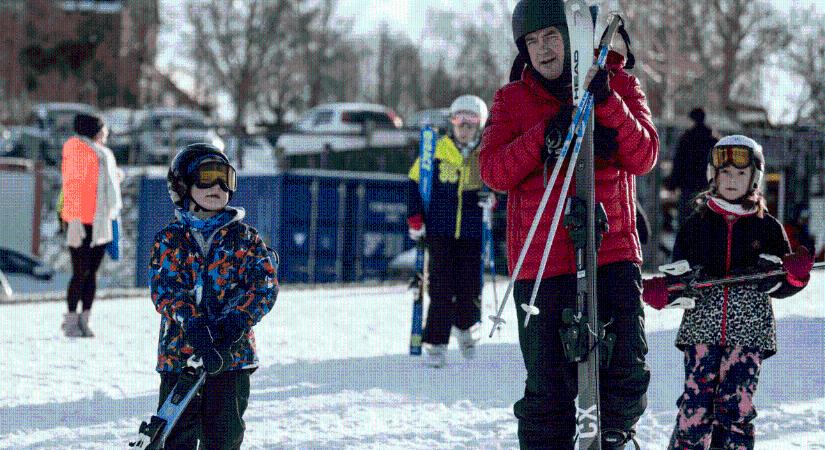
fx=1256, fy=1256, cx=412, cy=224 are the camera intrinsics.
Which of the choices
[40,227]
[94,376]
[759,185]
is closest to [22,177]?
[40,227]

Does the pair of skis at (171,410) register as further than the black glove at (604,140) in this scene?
Yes

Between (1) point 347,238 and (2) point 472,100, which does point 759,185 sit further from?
(1) point 347,238

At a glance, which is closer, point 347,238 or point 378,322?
point 378,322

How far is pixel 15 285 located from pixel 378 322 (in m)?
12.0

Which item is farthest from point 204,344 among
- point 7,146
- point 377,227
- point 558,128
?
point 7,146

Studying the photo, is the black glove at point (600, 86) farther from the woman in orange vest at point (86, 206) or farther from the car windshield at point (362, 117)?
the car windshield at point (362, 117)

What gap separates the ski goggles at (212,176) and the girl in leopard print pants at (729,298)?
1.43 meters

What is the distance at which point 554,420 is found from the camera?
364 centimetres

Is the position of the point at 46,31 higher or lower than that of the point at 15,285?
higher

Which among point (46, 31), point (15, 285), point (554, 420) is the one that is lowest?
point (15, 285)

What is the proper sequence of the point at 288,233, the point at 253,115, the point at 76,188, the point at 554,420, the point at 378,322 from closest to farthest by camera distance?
the point at 554,420 < the point at 76,188 < the point at 378,322 < the point at 288,233 < the point at 253,115

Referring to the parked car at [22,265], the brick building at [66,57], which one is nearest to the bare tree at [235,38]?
the brick building at [66,57]

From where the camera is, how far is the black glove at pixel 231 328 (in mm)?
3748

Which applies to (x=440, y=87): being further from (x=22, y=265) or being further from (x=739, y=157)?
(x=739, y=157)
